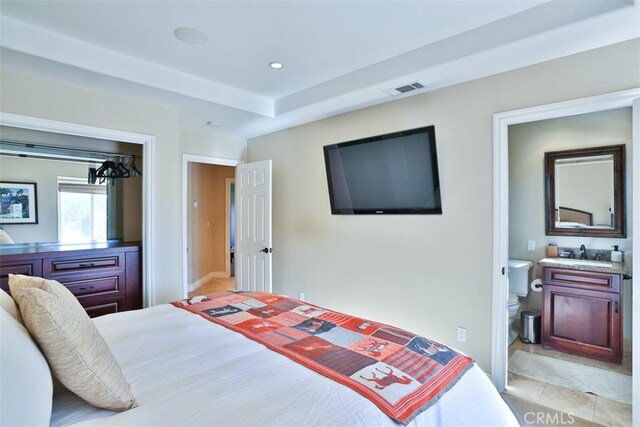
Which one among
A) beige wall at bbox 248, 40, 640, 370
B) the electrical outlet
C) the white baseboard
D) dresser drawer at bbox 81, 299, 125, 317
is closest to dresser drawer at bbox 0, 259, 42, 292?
dresser drawer at bbox 81, 299, 125, 317

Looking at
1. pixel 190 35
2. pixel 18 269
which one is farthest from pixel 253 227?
pixel 190 35

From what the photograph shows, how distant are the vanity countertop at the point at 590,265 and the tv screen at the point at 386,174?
1.40 metres

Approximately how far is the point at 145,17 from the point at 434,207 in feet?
8.23

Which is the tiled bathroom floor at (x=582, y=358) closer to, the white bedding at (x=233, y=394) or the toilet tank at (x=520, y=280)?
the toilet tank at (x=520, y=280)

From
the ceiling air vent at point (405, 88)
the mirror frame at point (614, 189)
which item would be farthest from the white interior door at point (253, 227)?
the mirror frame at point (614, 189)

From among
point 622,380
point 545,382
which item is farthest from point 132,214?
point 622,380

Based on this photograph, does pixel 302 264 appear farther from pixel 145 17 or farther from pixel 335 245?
pixel 145 17

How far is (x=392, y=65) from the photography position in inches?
111

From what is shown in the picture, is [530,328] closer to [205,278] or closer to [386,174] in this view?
[386,174]

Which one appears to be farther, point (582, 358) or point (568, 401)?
point (582, 358)

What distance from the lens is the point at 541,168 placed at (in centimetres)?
382

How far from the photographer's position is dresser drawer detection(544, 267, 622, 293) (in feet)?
9.90

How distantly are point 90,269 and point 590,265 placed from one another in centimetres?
454

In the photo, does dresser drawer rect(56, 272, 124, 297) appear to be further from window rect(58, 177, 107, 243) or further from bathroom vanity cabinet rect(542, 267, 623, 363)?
bathroom vanity cabinet rect(542, 267, 623, 363)
